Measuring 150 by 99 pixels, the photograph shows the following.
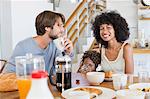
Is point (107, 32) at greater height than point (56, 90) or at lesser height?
greater

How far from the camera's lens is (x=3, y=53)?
311 centimetres

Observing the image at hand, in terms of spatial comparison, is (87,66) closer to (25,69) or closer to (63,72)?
(63,72)

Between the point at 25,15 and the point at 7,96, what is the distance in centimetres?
208

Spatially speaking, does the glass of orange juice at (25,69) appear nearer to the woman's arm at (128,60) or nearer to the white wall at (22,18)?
the woman's arm at (128,60)

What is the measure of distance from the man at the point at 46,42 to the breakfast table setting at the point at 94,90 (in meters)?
0.45

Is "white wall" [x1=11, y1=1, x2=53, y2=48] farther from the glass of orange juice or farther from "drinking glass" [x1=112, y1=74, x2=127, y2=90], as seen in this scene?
"drinking glass" [x1=112, y1=74, x2=127, y2=90]

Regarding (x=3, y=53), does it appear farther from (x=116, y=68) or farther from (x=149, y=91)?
(x=149, y=91)

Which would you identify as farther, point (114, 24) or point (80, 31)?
point (80, 31)

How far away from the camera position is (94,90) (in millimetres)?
1381

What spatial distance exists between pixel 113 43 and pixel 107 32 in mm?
163

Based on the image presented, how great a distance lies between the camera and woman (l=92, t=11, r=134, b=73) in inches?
91.4

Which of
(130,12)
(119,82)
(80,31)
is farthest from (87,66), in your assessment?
(130,12)

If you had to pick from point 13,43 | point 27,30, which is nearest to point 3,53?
point 13,43

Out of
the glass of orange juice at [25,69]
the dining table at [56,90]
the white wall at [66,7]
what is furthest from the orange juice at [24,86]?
the white wall at [66,7]
